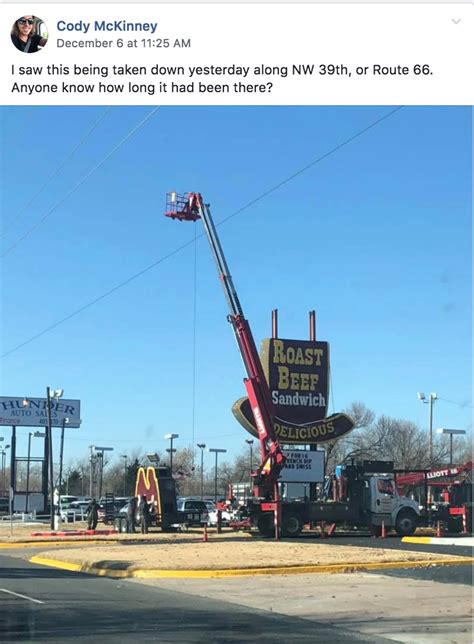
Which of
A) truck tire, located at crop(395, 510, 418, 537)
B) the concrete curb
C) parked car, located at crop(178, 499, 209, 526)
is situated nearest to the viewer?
the concrete curb

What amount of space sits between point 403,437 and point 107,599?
223 feet

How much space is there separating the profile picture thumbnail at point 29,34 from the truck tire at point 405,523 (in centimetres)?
2395

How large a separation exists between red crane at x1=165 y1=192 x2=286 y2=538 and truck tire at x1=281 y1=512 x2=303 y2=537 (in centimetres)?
79

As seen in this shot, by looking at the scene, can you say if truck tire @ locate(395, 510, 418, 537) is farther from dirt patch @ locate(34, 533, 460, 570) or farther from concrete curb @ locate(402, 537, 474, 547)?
dirt patch @ locate(34, 533, 460, 570)

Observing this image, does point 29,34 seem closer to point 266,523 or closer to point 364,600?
point 364,600

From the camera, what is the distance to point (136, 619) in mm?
11516

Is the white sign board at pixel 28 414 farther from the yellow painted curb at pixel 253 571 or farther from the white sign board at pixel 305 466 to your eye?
the yellow painted curb at pixel 253 571

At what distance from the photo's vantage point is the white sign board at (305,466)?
3925 cm

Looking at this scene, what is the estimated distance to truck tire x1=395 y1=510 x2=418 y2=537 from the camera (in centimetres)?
3175

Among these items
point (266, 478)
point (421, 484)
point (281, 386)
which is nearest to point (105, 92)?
point (266, 478)

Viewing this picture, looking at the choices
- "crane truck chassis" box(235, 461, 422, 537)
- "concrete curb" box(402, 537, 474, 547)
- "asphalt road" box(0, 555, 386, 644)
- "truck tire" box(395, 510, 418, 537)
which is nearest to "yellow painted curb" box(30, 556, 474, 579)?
"asphalt road" box(0, 555, 386, 644)

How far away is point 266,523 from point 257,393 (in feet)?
15.6

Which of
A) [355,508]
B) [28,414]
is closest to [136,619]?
[355,508]

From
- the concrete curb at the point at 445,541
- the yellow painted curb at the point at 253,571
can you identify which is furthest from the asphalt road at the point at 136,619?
the concrete curb at the point at 445,541
